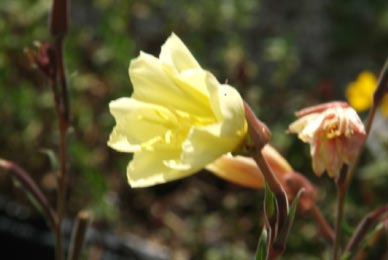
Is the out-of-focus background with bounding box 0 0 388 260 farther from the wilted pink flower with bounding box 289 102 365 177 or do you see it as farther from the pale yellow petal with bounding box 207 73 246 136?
the pale yellow petal with bounding box 207 73 246 136

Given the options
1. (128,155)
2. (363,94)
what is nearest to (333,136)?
(363,94)

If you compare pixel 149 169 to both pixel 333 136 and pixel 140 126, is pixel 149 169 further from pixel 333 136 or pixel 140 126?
pixel 333 136

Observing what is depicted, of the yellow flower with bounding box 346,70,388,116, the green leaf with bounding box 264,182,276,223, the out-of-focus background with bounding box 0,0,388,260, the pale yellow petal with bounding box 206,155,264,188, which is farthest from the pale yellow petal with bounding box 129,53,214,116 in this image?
the yellow flower with bounding box 346,70,388,116

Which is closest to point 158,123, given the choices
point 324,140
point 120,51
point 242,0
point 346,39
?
point 324,140

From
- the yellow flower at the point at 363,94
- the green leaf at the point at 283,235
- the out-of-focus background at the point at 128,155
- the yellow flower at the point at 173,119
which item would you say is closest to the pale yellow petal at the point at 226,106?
the yellow flower at the point at 173,119

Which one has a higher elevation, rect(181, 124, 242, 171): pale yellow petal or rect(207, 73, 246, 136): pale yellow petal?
rect(207, 73, 246, 136): pale yellow petal

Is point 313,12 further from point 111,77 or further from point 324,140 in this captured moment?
point 324,140
